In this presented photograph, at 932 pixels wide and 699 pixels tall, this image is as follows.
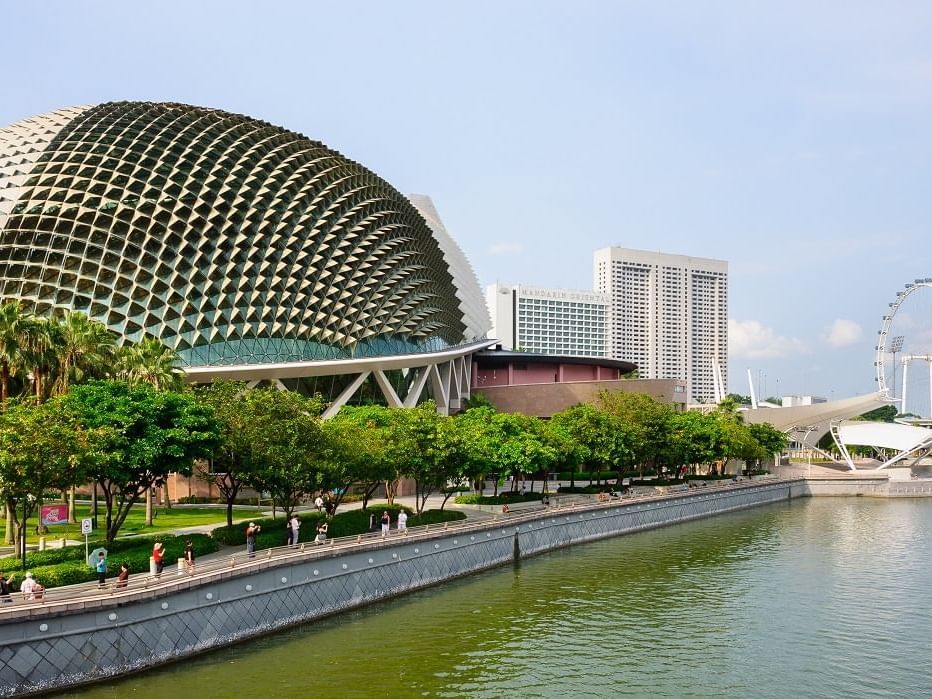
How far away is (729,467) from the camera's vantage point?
104625 mm

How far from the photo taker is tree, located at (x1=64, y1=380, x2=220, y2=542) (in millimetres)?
30031

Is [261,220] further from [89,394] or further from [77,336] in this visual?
[89,394]

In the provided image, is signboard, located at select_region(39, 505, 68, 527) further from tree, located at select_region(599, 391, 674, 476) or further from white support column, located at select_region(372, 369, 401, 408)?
tree, located at select_region(599, 391, 674, 476)

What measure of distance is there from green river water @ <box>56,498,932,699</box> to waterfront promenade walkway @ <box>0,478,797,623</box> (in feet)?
7.79

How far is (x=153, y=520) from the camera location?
4369cm

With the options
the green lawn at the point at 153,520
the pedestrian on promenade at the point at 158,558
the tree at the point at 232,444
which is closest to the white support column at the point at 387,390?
the green lawn at the point at 153,520

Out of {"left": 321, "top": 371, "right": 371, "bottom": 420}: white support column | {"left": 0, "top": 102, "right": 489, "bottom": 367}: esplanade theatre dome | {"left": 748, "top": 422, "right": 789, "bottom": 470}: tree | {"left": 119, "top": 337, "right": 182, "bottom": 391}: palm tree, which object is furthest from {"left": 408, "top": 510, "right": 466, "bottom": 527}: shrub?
{"left": 748, "top": 422, "right": 789, "bottom": 470}: tree

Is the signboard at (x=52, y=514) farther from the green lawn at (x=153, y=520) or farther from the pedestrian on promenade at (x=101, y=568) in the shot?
the green lawn at (x=153, y=520)

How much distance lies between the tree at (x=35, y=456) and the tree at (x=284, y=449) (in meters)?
8.18

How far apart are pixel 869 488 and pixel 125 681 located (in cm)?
8493

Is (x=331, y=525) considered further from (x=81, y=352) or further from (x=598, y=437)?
(x=598, y=437)

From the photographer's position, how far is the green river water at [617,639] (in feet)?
78.2

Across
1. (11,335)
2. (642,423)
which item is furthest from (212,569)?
(642,423)

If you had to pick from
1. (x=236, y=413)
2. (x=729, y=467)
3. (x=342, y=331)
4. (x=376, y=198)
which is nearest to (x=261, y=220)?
(x=342, y=331)
